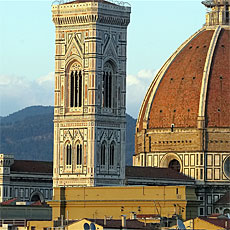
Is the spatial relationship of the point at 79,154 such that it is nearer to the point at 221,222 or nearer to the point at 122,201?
the point at 122,201

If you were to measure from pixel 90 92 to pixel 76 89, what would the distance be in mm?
1818

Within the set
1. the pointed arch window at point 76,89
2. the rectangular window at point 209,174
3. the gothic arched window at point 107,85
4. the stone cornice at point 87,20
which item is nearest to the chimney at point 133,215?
the gothic arched window at point 107,85

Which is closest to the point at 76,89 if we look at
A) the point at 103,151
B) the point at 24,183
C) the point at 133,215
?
the point at 103,151

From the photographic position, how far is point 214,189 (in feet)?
438

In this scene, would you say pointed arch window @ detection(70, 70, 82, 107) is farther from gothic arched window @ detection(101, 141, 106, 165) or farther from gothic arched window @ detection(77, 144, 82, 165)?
→ gothic arched window @ detection(101, 141, 106, 165)

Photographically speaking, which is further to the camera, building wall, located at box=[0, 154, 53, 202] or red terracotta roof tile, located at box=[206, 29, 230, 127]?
red terracotta roof tile, located at box=[206, 29, 230, 127]

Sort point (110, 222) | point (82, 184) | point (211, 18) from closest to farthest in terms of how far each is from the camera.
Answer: point (110, 222) → point (82, 184) → point (211, 18)

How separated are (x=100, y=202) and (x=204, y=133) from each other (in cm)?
4081

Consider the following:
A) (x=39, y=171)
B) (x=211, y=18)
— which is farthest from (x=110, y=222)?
(x=211, y=18)

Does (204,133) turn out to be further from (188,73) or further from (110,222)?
(110,222)

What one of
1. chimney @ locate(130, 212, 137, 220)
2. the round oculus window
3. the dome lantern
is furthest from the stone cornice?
the dome lantern

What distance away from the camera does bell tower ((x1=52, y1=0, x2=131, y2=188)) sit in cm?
10825

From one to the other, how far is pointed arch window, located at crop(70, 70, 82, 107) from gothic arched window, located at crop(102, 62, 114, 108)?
1658mm

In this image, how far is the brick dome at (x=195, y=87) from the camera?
443 ft
